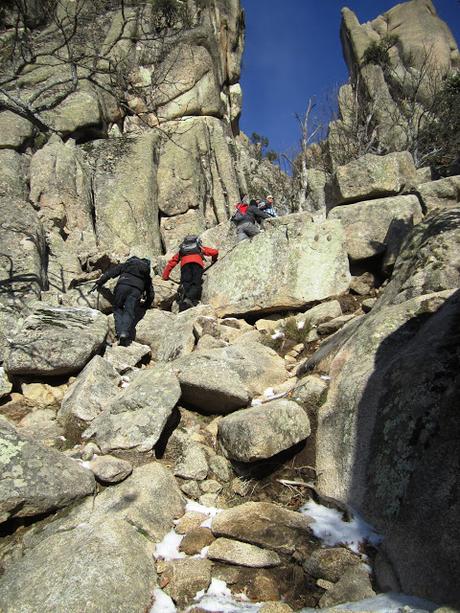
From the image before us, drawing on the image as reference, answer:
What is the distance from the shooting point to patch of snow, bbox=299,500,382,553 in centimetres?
360

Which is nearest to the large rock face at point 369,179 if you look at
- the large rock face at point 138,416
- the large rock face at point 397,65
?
the large rock face at point 138,416

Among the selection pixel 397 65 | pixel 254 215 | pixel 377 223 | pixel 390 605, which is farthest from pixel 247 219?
pixel 397 65

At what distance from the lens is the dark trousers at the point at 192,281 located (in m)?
10.8

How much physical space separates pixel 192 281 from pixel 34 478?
284 inches

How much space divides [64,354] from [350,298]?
19.5ft

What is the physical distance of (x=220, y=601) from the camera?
10.6 ft


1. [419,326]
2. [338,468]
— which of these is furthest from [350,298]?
[338,468]

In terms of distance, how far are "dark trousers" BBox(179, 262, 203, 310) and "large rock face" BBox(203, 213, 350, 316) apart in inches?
9.5

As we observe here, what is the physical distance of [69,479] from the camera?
4352mm

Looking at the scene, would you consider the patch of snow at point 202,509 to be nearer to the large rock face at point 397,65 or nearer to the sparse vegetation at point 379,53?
the large rock face at point 397,65

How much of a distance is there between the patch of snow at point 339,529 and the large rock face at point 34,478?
2.40 m

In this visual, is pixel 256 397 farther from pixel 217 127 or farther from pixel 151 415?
pixel 217 127

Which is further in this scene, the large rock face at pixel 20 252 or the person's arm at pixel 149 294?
the person's arm at pixel 149 294

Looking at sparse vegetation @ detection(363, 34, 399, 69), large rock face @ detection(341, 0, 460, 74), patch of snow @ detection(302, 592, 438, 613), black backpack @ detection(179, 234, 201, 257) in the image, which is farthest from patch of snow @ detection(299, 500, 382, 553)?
large rock face @ detection(341, 0, 460, 74)
